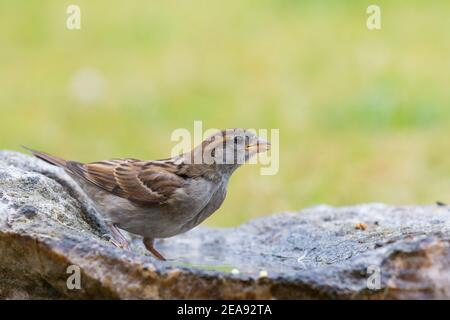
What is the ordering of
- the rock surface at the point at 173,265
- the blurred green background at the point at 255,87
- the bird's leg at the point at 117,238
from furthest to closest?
the blurred green background at the point at 255,87, the bird's leg at the point at 117,238, the rock surface at the point at 173,265

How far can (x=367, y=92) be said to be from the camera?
416 inches

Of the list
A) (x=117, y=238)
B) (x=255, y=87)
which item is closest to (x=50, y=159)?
(x=117, y=238)

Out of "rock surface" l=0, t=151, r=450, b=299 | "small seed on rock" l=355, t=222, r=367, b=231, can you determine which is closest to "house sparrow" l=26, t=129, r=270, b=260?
"rock surface" l=0, t=151, r=450, b=299

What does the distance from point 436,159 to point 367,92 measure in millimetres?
1836

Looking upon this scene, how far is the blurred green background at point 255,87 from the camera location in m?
8.96

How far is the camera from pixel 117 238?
496cm

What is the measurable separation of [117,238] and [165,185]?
40cm

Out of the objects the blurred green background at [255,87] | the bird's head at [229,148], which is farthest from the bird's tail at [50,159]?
the blurred green background at [255,87]

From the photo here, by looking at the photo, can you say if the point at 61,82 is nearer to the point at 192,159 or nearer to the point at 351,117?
the point at 351,117

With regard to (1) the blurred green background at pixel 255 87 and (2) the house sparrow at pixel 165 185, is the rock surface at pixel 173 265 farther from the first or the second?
(1) the blurred green background at pixel 255 87

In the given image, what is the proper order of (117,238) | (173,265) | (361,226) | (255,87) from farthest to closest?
(255,87)
(361,226)
(117,238)
(173,265)

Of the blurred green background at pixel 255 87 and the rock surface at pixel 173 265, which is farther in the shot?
the blurred green background at pixel 255 87

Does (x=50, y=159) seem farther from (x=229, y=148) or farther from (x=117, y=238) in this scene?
(x=229, y=148)

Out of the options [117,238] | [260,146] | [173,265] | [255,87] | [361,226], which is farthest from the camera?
[255,87]
